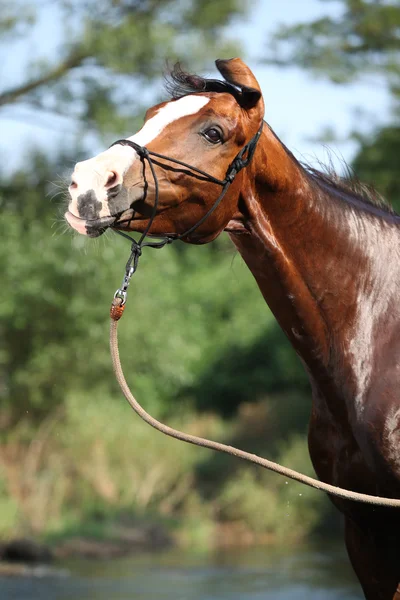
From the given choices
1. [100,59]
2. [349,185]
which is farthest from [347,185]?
[100,59]

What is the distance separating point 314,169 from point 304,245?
1.31 feet

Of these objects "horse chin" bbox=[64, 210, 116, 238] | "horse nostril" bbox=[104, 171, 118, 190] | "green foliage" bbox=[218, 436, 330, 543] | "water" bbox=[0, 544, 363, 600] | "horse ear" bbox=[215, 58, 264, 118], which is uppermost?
"horse ear" bbox=[215, 58, 264, 118]

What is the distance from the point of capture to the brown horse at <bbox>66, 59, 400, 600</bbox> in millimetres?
2844

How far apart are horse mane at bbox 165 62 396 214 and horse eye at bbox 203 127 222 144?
0.15 metres

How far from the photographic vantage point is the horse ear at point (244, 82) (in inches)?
115

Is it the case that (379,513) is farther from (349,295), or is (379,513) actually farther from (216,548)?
(216,548)

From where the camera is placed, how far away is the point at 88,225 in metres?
2.76

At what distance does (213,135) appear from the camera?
2.90m

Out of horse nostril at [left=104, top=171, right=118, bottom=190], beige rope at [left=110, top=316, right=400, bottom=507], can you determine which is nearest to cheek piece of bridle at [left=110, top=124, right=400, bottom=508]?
beige rope at [left=110, top=316, right=400, bottom=507]

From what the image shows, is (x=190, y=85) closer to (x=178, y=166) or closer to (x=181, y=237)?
(x=178, y=166)

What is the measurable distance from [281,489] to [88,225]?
1270 centimetres

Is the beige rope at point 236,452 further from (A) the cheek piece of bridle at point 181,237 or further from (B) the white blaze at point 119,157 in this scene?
(B) the white blaze at point 119,157

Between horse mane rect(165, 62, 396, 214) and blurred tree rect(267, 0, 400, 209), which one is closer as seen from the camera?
horse mane rect(165, 62, 396, 214)

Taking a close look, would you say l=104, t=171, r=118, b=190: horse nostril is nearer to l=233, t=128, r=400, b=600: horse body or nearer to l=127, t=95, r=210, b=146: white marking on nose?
l=127, t=95, r=210, b=146: white marking on nose
